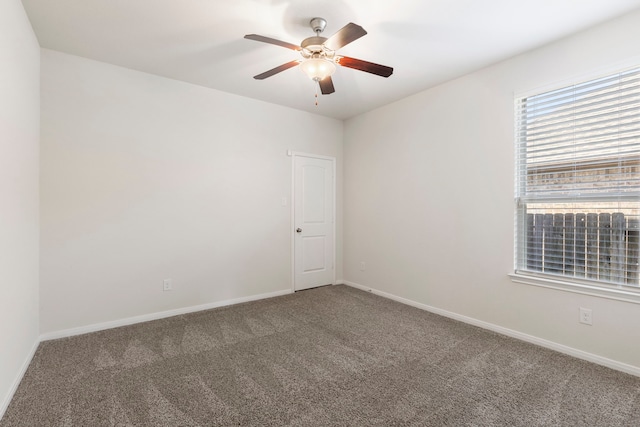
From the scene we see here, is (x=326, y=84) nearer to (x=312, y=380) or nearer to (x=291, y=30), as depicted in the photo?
(x=291, y=30)

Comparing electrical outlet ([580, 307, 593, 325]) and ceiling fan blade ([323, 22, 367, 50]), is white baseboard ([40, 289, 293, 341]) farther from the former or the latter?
electrical outlet ([580, 307, 593, 325])

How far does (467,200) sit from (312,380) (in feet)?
7.74

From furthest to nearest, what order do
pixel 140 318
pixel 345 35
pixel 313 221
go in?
pixel 313 221
pixel 140 318
pixel 345 35

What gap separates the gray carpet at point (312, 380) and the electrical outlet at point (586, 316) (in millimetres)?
329

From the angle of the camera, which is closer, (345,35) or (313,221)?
(345,35)

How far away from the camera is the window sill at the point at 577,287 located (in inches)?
88.0

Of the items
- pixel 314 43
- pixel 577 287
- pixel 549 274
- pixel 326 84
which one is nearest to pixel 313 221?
pixel 326 84

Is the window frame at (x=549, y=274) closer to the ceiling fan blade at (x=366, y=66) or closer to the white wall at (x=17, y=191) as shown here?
the ceiling fan blade at (x=366, y=66)

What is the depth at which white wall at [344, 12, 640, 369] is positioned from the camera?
7.82 feet

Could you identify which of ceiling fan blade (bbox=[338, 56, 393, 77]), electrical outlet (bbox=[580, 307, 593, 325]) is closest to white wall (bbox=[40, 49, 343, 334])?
ceiling fan blade (bbox=[338, 56, 393, 77])

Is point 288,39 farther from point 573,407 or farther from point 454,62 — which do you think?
point 573,407

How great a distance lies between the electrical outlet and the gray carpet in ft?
1.08

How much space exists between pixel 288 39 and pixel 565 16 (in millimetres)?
2113

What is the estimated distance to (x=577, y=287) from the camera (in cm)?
246
